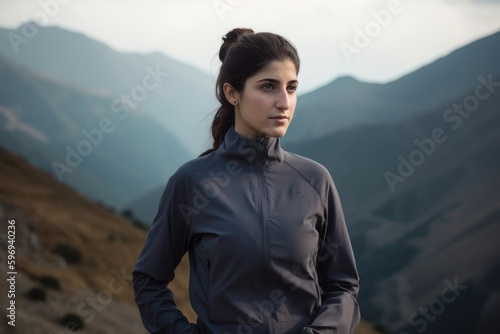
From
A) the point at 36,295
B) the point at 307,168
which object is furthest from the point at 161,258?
the point at 36,295

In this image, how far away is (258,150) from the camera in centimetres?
258

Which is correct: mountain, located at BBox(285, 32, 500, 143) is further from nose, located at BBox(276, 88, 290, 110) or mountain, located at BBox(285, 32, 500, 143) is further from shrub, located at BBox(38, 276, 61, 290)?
nose, located at BBox(276, 88, 290, 110)

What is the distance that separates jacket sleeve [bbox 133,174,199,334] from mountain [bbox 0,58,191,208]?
105100mm

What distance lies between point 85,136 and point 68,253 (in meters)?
97.1

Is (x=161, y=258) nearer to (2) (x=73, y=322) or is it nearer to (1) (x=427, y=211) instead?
(2) (x=73, y=322)

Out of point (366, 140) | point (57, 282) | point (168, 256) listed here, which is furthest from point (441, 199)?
point (168, 256)

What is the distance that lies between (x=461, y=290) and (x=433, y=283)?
4.38 m

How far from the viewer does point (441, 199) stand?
69.6 meters

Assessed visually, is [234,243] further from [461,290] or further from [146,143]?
[146,143]

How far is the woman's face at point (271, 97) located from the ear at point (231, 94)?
2.6 inches

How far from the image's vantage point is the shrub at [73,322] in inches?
839

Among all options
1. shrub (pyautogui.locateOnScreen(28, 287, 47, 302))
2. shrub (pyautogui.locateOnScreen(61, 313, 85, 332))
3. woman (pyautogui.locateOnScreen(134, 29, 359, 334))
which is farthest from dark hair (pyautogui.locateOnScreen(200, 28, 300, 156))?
shrub (pyautogui.locateOnScreen(28, 287, 47, 302))

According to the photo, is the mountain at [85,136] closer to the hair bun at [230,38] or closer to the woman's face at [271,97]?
the hair bun at [230,38]

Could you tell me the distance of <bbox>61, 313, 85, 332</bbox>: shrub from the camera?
21.3m
